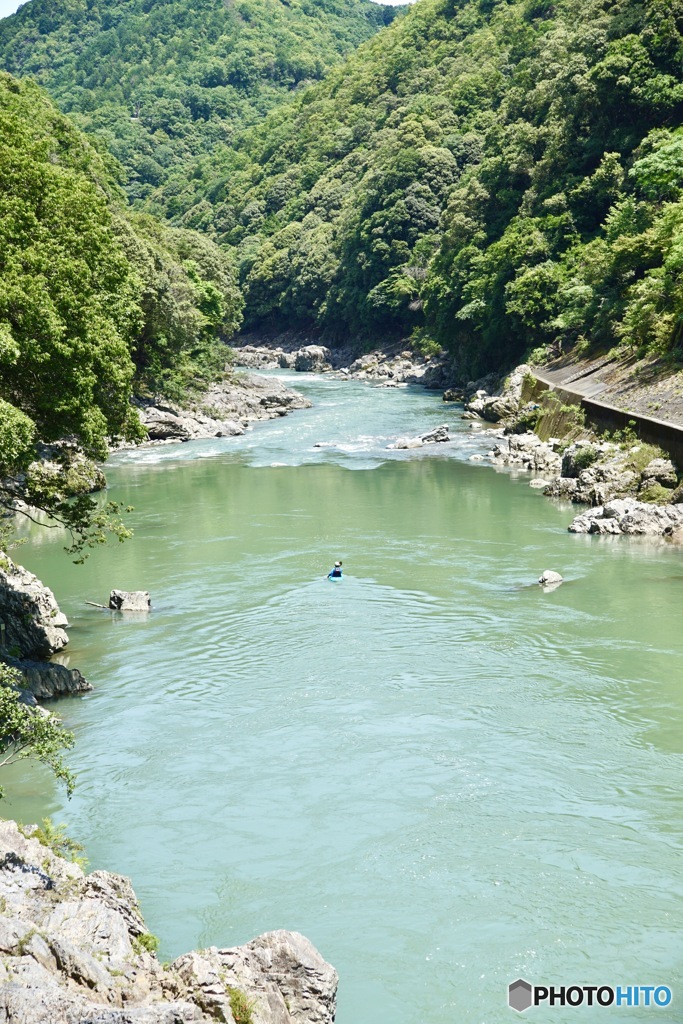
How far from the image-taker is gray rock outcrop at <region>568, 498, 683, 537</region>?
33969 mm

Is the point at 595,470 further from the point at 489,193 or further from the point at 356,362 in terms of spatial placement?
the point at 356,362

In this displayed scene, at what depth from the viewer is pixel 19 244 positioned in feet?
72.4

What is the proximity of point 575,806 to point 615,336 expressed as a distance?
43.7 m

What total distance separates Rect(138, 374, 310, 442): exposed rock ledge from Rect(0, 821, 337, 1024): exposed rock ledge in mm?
48472

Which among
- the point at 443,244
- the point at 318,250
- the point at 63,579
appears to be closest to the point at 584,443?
the point at 63,579

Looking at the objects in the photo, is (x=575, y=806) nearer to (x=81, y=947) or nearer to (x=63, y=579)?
(x=81, y=947)

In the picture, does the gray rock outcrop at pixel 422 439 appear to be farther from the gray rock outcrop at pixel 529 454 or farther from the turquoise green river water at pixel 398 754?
the turquoise green river water at pixel 398 754

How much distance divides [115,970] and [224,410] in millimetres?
61449

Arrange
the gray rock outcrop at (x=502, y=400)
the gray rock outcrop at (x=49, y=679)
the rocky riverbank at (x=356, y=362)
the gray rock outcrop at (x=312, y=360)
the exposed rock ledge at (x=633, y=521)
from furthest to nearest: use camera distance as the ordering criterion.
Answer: the gray rock outcrop at (x=312, y=360) → the rocky riverbank at (x=356, y=362) → the gray rock outcrop at (x=502, y=400) → the exposed rock ledge at (x=633, y=521) → the gray rock outcrop at (x=49, y=679)

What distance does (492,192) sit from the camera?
84.1m

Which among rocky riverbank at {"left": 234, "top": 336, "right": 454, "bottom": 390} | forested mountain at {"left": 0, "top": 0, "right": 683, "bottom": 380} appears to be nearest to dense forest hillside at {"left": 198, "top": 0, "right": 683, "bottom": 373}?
forested mountain at {"left": 0, "top": 0, "right": 683, "bottom": 380}

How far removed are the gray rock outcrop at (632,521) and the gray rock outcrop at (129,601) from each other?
15.2 meters

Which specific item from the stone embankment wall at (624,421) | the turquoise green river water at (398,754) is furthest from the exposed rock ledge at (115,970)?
the stone embankment wall at (624,421)

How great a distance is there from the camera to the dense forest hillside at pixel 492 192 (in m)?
58.6
